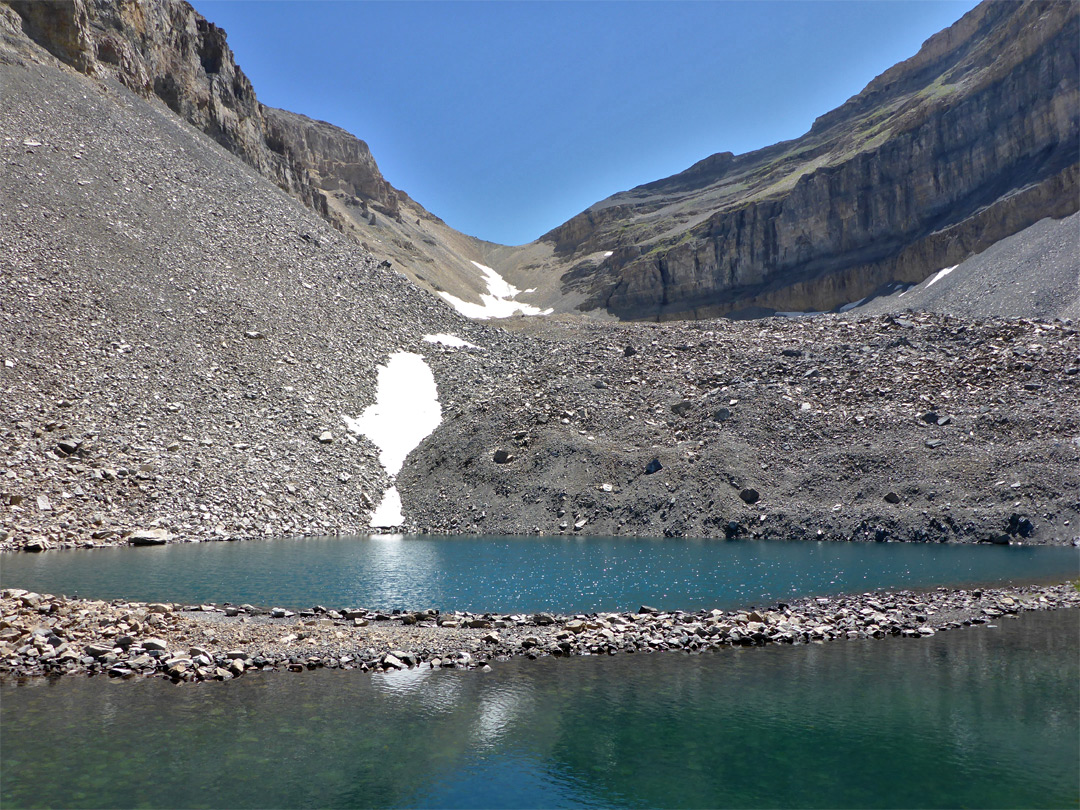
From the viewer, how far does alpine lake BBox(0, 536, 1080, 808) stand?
895cm

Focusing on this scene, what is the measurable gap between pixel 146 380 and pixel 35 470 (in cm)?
888

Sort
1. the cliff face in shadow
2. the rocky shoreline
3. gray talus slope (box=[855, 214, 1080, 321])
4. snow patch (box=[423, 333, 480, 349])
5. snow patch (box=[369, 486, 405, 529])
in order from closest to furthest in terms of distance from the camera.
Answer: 1. the rocky shoreline
2. snow patch (box=[369, 486, 405, 529])
3. snow patch (box=[423, 333, 480, 349])
4. gray talus slope (box=[855, 214, 1080, 321])
5. the cliff face in shadow

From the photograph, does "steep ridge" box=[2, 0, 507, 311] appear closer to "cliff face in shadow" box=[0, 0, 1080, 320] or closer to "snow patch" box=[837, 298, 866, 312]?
"cliff face in shadow" box=[0, 0, 1080, 320]

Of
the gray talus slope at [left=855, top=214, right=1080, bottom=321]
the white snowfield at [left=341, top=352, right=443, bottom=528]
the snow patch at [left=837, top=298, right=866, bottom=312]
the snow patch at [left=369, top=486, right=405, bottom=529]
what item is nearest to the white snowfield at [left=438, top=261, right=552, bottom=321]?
the snow patch at [left=837, top=298, right=866, bottom=312]

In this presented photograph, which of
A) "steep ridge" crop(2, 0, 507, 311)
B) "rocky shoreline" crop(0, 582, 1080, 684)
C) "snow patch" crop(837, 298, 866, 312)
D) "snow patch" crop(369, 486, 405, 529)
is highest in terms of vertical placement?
"steep ridge" crop(2, 0, 507, 311)

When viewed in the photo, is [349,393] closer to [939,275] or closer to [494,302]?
[939,275]

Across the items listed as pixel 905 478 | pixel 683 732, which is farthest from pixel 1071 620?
pixel 905 478

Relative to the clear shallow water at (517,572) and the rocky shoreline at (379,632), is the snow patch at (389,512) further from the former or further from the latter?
the rocky shoreline at (379,632)

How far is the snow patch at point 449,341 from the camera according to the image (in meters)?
57.0

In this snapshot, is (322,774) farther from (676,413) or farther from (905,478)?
(676,413)

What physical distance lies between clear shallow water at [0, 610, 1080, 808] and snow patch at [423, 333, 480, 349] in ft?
146

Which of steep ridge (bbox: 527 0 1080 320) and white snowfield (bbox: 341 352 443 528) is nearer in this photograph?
white snowfield (bbox: 341 352 443 528)

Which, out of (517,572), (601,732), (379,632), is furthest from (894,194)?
(601,732)

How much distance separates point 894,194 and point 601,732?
10563cm
